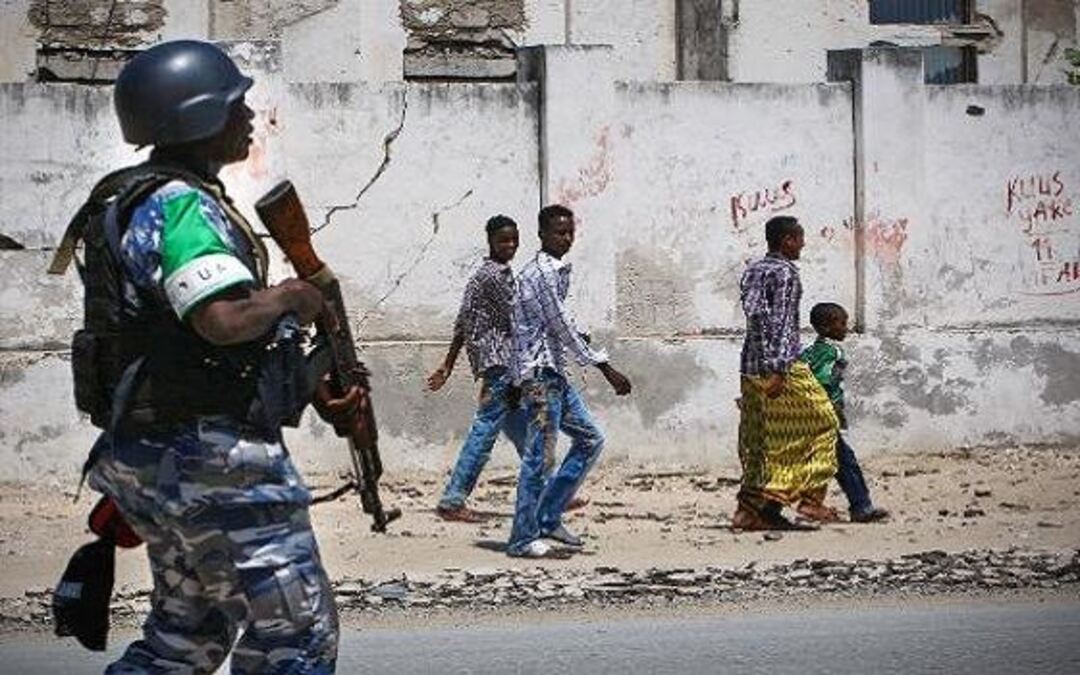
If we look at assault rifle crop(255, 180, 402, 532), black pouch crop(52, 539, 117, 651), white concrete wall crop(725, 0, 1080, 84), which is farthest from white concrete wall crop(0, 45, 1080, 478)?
assault rifle crop(255, 180, 402, 532)

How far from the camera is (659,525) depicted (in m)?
10.8

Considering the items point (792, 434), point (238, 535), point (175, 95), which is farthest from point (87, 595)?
point (792, 434)

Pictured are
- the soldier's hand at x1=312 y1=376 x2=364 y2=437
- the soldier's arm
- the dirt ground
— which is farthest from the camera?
the dirt ground

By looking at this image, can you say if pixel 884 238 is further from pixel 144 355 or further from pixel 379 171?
pixel 144 355

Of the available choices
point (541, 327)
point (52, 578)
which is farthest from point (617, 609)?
point (52, 578)

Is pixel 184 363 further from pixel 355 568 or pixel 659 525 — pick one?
pixel 659 525

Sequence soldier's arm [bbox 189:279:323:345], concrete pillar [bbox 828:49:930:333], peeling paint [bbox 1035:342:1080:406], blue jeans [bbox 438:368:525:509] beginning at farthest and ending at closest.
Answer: peeling paint [bbox 1035:342:1080:406], concrete pillar [bbox 828:49:930:333], blue jeans [bbox 438:368:525:509], soldier's arm [bbox 189:279:323:345]

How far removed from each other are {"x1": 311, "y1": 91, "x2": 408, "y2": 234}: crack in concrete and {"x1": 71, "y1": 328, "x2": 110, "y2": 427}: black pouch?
7.96 m

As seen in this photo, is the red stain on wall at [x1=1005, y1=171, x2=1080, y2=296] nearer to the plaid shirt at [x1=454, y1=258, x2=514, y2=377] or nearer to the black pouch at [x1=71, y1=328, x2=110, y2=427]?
the plaid shirt at [x1=454, y1=258, x2=514, y2=377]

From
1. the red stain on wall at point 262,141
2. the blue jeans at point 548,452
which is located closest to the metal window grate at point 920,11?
the red stain on wall at point 262,141

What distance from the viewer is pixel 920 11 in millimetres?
20297

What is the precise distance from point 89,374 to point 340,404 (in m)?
0.54

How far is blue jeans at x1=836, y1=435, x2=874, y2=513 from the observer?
10156mm

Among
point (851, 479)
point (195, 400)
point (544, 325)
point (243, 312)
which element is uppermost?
point (243, 312)
